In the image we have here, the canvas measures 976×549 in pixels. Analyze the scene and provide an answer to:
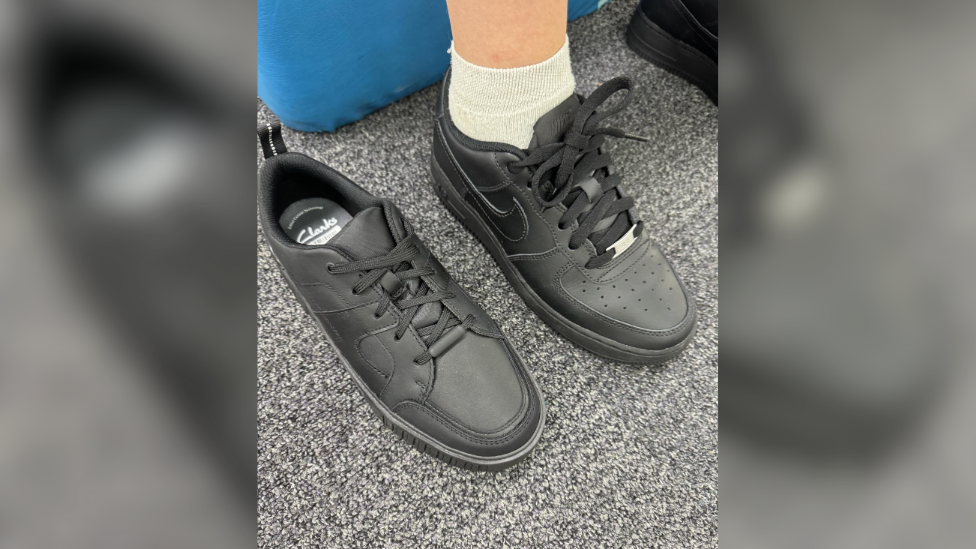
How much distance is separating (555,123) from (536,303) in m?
0.26

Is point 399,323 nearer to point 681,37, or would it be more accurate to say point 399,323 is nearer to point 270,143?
point 270,143

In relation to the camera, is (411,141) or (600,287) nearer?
(600,287)

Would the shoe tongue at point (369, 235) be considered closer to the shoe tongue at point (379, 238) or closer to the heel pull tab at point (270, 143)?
the shoe tongue at point (379, 238)

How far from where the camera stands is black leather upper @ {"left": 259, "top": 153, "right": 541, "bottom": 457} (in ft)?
2.16

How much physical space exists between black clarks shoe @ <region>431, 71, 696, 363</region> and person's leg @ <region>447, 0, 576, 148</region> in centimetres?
2

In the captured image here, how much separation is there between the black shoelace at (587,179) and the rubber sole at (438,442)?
22 centimetres

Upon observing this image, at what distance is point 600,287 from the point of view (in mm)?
740
